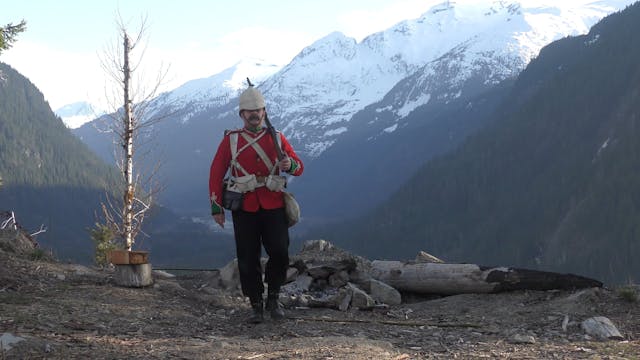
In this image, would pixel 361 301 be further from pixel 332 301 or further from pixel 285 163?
pixel 285 163

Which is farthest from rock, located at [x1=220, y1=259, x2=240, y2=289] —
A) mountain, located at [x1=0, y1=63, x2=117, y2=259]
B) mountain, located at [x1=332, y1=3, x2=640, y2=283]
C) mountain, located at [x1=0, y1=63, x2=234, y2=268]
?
mountain, located at [x1=0, y1=63, x2=117, y2=259]

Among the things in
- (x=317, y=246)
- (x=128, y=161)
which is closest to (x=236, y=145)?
(x=317, y=246)

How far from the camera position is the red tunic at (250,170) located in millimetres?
7672

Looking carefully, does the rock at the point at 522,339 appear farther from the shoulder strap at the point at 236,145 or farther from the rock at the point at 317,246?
the rock at the point at 317,246

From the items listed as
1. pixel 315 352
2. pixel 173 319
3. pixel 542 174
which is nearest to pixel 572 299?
pixel 315 352

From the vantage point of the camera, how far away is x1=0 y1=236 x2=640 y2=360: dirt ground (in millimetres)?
6070

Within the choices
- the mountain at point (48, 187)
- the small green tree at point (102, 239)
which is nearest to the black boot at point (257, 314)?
the small green tree at point (102, 239)

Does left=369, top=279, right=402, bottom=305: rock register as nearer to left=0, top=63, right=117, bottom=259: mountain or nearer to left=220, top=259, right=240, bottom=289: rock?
left=220, top=259, right=240, bottom=289: rock

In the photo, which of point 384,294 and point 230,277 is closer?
point 384,294

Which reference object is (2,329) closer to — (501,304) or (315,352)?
(315,352)

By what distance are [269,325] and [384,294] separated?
3018 millimetres

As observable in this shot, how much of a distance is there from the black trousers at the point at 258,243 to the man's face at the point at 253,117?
3.29 feet

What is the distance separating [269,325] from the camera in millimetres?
7820

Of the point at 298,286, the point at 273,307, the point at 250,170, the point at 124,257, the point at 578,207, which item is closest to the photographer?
the point at 250,170
